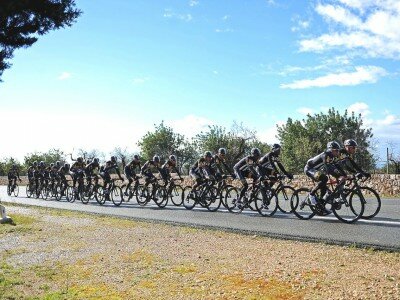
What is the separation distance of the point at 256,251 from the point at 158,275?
2261 mm

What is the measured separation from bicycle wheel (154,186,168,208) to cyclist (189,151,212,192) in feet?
6.31

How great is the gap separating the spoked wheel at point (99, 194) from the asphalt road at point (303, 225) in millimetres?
5741

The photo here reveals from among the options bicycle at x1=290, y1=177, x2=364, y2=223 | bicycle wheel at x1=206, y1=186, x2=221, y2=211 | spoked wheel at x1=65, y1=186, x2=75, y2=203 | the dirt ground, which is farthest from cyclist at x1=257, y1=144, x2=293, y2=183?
spoked wheel at x1=65, y1=186, x2=75, y2=203

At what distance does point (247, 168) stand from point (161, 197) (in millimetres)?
5386

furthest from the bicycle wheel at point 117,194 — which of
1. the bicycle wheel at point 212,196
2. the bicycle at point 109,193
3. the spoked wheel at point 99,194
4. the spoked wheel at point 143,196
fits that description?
the bicycle wheel at point 212,196

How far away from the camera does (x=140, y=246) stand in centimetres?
919

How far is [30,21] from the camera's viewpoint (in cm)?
515

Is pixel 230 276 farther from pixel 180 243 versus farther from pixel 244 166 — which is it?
pixel 244 166

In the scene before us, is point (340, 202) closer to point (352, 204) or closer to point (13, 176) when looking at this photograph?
point (352, 204)

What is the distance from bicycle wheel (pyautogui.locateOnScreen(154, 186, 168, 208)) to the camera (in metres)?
18.0

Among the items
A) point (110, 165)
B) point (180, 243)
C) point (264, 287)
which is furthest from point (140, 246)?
point (110, 165)

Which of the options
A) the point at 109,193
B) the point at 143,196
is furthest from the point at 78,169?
the point at 143,196

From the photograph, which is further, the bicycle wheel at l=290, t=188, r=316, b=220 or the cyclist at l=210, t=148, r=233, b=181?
the cyclist at l=210, t=148, r=233, b=181

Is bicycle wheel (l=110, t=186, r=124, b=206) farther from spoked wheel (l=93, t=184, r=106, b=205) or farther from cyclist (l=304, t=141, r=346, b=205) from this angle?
cyclist (l=304, t=141, r=346, b=205)
